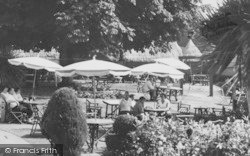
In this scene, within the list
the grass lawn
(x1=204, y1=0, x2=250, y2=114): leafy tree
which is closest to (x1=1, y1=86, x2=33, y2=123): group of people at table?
the grass lawn

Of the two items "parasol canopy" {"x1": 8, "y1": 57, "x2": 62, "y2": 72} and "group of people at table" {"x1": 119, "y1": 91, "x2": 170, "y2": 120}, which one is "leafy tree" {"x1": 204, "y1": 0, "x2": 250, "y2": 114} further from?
"parasol canopy" {"x1": 8, "y1": 57, "x2": 62, "y2": 72}

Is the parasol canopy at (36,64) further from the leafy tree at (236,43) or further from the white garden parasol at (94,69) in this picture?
the leafy tree at (236,43)

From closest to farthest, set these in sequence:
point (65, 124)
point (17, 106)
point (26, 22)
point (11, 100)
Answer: point (65, 124), point (11, 100), point (17, 106), point (26, 22)

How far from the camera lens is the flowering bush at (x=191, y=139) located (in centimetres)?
794

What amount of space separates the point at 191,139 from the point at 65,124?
300 cm

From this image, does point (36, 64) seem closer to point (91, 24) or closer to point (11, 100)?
point (11, 100)

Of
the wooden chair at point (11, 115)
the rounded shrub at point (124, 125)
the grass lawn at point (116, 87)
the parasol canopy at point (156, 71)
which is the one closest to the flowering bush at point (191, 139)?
the rounded shrub at point (124, 125)

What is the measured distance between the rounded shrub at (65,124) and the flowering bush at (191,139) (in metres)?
1.66

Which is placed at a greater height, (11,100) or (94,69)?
(94,69)

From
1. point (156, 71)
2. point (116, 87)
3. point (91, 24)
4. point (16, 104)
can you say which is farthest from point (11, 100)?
point (116, 87)

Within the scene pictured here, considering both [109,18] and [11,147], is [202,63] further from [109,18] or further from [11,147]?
[109,18]

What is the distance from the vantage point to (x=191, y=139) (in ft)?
27.2

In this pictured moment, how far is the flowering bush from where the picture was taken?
7938 millimetres

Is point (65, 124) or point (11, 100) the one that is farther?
point (11, 100)
